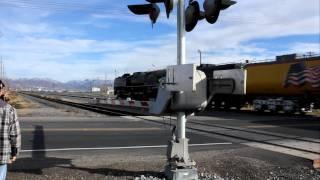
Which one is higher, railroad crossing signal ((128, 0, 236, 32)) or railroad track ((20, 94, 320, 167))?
railroad crossing signal ((128, 0, 236, 32))

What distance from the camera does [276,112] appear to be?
35.1 meters

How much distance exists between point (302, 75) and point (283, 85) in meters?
2.54

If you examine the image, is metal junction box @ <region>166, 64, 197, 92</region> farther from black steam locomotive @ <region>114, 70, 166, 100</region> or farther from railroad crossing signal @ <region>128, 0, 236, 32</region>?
black steam locomotive @ <region>114, 70, 166, 100</region>

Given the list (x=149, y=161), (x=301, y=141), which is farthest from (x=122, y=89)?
(x=149, y=161)

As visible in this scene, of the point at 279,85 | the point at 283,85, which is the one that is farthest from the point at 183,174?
the point at 279,85

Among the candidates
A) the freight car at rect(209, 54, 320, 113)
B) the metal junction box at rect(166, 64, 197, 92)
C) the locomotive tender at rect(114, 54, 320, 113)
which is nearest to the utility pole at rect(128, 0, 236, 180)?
the metal junction box at rect(166, 64, 197, 92)

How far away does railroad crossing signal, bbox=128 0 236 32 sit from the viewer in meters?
7.40

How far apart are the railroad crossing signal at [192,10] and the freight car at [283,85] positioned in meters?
17.9

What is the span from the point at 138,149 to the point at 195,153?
1.71m

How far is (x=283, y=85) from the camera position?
33281mm

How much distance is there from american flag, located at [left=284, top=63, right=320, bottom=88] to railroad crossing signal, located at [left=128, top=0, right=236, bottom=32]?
22745 millimetres

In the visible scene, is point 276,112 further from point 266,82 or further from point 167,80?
point 167,80

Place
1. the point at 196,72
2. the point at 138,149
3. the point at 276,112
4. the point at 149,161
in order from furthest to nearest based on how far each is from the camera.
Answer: the point at 276,112, the point at 138,149, the point at 149,161, the point at 196,72

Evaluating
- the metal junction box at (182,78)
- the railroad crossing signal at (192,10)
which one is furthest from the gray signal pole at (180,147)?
the metal junction box at (182,78)
